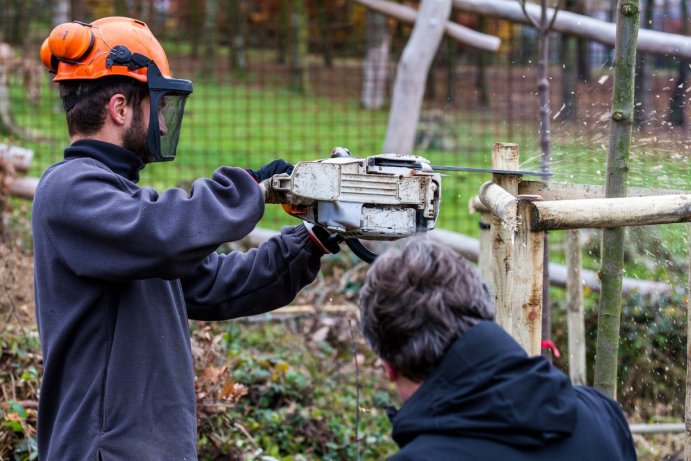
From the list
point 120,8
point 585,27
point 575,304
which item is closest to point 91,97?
point 575,304

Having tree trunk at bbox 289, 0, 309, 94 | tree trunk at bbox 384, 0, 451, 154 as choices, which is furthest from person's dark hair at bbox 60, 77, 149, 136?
tree trunk at bbox 289, 0, 309, 94

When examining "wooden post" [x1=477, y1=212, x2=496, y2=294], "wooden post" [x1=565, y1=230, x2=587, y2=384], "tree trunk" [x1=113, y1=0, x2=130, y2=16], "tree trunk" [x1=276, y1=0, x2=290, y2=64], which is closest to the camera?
"wooden post" [x1=477, y1=212, x2=496, y2=294]

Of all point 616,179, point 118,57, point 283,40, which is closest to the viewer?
point 118,57

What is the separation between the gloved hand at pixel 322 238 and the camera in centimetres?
290

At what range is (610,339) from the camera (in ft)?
9.50

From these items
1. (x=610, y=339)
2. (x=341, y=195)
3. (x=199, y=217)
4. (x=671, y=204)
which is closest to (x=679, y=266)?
(x=610, y=339)

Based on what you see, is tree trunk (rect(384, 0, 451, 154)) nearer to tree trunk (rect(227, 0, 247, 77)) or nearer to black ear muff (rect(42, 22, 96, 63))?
tree trunk (rect(227, 0, 247, 77))

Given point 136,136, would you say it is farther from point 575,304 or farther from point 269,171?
point 575,304

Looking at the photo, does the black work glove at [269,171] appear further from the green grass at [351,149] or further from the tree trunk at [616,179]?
the tree trunk at [616,179]

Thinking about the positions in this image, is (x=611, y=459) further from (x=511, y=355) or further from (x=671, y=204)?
(x=671, y=204)

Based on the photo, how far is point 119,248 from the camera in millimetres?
2408

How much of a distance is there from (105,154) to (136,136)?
112 mm

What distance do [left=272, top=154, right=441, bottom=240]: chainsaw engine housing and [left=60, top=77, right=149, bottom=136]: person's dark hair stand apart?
1.80 ft

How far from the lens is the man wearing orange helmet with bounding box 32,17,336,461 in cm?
243
